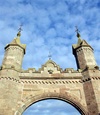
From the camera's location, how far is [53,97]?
15758mm

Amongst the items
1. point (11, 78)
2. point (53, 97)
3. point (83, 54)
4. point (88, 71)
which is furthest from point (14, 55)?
point (88, 71)

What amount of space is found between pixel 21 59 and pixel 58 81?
5489mm

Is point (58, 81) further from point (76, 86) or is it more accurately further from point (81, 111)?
point (81, 111)

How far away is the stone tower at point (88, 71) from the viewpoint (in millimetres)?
14792

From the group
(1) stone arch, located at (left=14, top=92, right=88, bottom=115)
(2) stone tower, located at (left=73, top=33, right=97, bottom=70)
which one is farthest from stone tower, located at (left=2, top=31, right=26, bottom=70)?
(2) stone tower, located at (left=73, top=33, right=97, bottom=70)

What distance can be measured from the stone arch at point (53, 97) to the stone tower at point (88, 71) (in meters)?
0.75

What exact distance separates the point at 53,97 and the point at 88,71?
15.0ft

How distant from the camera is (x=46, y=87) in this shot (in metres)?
16.4

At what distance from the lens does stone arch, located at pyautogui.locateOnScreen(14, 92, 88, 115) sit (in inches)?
582

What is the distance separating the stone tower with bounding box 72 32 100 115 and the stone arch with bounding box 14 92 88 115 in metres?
Answer: 0.75

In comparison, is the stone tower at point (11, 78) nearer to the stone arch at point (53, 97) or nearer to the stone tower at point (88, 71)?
the stone arch at point (53, 97)

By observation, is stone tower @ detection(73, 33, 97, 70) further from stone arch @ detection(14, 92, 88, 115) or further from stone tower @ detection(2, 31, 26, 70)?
stone tower @ detection(2, 31, 26, 70)

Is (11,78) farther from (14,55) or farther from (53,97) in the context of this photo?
(53,97)

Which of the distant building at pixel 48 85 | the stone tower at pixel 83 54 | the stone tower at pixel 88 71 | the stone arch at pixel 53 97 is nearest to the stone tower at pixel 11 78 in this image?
the distant building at pixel 48 85
